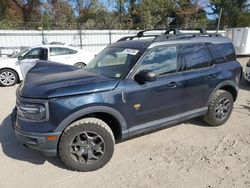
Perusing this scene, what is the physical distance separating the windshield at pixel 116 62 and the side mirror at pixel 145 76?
0.19 metres

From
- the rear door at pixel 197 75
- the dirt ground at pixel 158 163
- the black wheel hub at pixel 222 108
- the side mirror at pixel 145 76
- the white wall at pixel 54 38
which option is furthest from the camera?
the white wall at pixel 54 38

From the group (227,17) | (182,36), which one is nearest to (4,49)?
(182,36)

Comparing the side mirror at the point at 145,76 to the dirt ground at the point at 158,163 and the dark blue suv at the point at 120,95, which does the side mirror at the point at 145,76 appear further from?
the dirt ground at the point at 158,163

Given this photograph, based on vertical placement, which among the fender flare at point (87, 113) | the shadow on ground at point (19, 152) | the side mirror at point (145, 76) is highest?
the side mirror at point (145, 76)

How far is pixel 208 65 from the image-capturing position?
4.19 metres

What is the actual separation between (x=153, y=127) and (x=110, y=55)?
1.43m

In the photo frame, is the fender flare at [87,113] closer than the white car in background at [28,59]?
Yes

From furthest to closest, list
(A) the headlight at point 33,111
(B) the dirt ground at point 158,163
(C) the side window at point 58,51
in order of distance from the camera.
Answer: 1. (C) the side window at point 58,51
2. (B) the dirt ground at point 158,163
3. (A) the headlight at point 33,111

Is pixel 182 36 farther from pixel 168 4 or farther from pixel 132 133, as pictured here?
pixel 168 4

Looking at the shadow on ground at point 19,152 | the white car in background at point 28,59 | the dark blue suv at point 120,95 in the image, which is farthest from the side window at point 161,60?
the white car in background at point 28,59

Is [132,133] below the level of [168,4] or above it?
below

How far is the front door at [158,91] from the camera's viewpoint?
3384 mm

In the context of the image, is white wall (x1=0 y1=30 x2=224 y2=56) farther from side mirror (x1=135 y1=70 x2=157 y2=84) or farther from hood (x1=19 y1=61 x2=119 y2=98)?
side mirror (x1=135 y1=70 x2=157 y2=84)

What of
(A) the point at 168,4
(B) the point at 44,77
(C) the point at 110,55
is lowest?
(B) the point at 44,77
